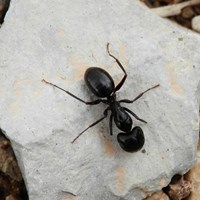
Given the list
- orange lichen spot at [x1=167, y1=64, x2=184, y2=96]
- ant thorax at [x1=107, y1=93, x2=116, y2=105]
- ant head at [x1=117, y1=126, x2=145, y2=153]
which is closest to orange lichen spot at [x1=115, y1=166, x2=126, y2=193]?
ant head at [x1=117, y1=126, x2=145, y2=153]

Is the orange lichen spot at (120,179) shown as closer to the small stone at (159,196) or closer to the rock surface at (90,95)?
the rock surface at (90,95)

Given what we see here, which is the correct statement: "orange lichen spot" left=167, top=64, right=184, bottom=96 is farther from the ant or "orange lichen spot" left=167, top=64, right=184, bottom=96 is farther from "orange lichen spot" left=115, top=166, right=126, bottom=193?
"orange lichen spot" left=115, top=166, right=126, bottom=193

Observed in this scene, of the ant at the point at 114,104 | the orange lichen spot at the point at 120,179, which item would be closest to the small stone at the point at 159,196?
the orange lichen spot at the point at 120,179

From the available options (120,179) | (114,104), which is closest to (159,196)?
(120,179)

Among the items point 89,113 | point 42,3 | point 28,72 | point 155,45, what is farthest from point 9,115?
point 155,45

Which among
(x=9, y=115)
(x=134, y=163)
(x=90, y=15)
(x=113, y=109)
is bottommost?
(x=134, y=163)

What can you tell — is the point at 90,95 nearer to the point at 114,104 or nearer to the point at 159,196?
the point at 114,104

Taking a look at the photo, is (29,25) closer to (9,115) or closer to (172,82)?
(9,115)
